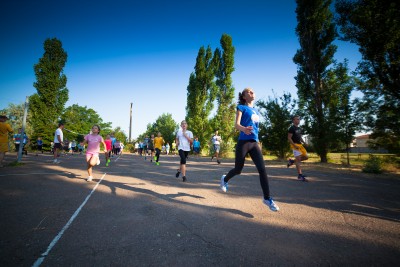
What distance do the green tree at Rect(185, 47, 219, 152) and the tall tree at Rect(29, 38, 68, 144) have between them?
20496mm

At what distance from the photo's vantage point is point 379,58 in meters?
11.6

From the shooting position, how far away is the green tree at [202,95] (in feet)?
96.8

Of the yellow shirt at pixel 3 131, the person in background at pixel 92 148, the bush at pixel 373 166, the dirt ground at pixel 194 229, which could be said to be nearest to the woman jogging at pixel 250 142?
the dirt ground at pixel 194 229

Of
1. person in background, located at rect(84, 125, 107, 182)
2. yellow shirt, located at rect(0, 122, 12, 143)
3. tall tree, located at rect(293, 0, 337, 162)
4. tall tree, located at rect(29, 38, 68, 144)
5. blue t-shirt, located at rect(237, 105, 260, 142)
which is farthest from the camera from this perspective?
tall tree, located at rect(29, 38, 68, 144)

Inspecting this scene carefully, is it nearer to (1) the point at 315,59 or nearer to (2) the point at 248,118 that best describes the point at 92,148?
(2) the point at 248,118

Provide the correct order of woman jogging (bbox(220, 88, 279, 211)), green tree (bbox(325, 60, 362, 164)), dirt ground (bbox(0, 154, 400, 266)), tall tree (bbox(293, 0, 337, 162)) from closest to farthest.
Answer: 1. dirt ground (bbox(0, 154, 400, 266))
2. woman jogging (bbox(220, 88, 279, 211))
3. green tree (bbox(325, 60, 362, 164))
4. tall tree (bbox(293, 0, 337, 162))

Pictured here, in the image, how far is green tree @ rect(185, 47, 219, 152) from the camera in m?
29.5

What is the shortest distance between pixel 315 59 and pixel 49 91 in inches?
1401

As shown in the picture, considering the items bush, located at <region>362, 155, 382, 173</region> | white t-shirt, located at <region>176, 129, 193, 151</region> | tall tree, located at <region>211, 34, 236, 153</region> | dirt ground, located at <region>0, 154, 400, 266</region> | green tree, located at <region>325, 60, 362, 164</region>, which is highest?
tall tree, located at <region>211, 34, 236, 153</region>

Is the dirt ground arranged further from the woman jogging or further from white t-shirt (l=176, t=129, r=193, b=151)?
white t-shirt (l=176, t=129, r=193, b=151)

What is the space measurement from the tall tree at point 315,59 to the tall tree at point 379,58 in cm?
315

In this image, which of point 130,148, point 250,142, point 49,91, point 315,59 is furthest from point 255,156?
point 130,148

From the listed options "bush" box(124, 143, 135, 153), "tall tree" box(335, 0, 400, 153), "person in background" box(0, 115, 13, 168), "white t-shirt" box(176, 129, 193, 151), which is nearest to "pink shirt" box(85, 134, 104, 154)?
"white t-shirt" box(176, 129, 193, 151)

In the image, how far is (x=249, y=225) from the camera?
123 inches
